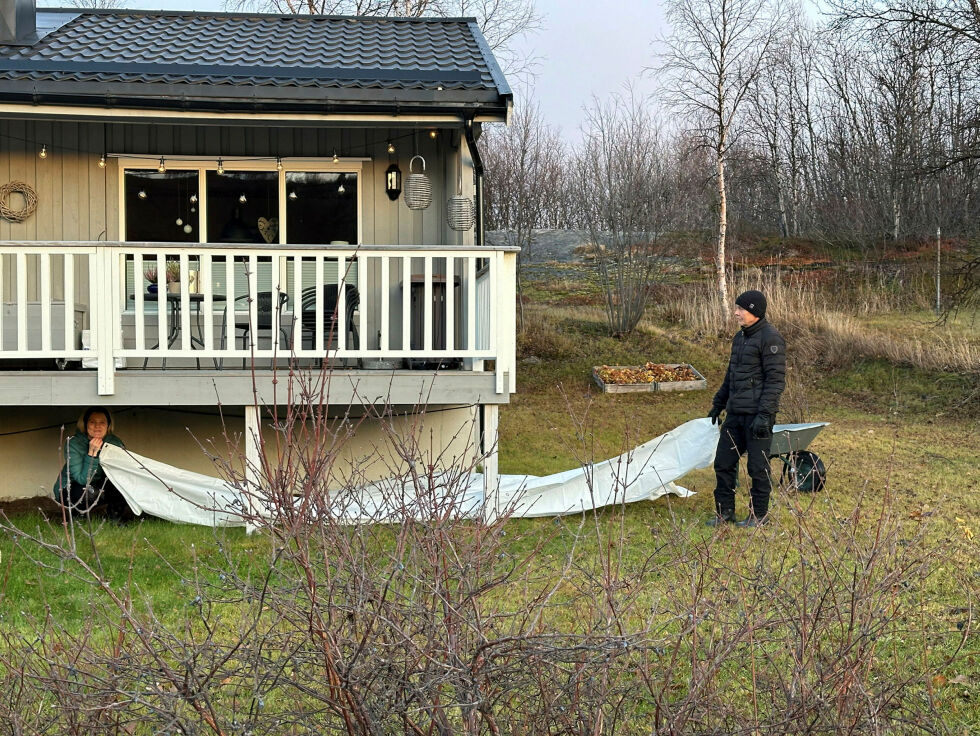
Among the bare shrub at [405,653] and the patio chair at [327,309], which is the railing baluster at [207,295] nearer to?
the patio chair at [327,309]

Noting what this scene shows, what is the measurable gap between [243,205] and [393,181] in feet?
5.15

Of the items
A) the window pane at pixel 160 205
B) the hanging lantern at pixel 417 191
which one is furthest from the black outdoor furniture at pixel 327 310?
the window pane at pixel 160 205

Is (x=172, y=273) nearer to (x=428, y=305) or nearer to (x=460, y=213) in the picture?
(x=460, y=213)

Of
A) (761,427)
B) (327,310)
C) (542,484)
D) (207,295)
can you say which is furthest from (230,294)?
(761,427)

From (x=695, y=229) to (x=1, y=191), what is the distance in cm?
2226

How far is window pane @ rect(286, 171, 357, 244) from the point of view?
10.2 meters

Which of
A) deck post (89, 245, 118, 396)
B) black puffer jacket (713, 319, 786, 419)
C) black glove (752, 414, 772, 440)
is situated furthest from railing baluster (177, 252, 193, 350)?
black glove (752, 414, 772, 440)

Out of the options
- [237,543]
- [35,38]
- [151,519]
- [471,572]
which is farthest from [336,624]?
[35,38]

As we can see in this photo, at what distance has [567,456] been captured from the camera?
1198cm

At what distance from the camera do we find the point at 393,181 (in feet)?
32.8

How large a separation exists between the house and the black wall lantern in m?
0.02

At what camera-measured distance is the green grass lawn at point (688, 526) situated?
3.73 metres

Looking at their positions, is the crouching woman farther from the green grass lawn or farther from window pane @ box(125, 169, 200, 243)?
window pane @ box(125, 169, 200, 243)

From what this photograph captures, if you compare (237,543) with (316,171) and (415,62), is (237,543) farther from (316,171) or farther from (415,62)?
(415,62)
